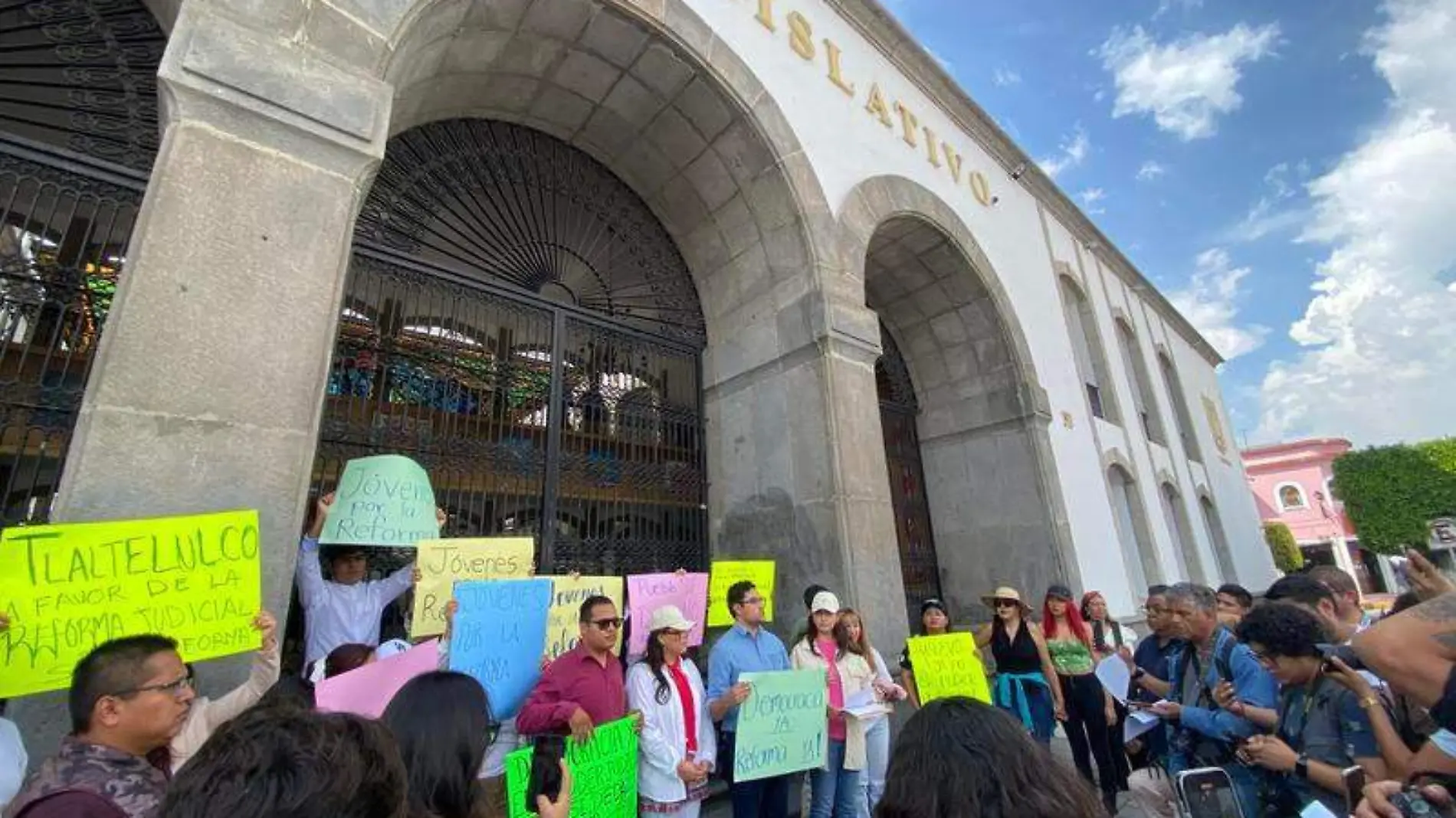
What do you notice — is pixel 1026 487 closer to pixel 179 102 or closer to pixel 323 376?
pixel 323 376

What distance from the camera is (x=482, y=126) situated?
5441 mm

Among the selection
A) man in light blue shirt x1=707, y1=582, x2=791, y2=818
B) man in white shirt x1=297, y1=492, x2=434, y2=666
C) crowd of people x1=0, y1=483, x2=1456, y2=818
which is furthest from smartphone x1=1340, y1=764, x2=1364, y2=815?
man in white shirt x1=297, y1=492, x2=434, y2=666

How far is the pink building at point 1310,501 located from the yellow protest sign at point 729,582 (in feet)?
135

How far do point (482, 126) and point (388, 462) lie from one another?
364 centimetres

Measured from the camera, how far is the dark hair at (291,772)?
88 cm

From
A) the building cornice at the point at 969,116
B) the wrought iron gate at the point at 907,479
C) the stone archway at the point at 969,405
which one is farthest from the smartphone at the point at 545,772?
the building cornice at the point at 969,116

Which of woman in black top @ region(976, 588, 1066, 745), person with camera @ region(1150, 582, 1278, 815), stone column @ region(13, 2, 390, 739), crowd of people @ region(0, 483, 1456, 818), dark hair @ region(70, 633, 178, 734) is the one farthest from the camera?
woman in black top @ region(976, 588, 1066, 745)

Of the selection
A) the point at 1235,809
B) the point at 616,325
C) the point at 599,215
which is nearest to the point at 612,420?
the point at 616,325

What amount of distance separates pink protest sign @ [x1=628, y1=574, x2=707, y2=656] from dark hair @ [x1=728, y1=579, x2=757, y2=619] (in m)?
0.21

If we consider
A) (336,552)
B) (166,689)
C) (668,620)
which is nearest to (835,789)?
(668,620)

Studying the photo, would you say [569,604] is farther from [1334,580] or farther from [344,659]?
[1334,580]

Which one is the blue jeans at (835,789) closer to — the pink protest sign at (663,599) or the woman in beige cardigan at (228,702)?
the pink protest sign at (663,599)

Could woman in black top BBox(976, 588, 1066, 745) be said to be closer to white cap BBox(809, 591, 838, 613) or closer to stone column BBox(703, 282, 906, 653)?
stone column BBox(703, 282, 906, 653)

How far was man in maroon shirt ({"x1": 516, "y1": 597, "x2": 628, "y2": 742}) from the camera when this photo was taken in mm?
2637
